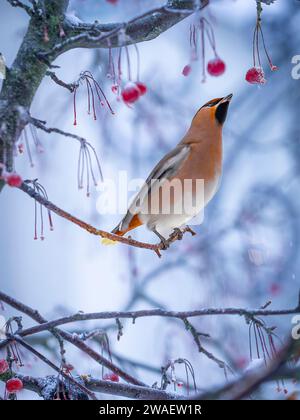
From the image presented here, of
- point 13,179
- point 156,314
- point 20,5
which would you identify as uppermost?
point 20,5

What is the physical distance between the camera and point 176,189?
181 centimetres

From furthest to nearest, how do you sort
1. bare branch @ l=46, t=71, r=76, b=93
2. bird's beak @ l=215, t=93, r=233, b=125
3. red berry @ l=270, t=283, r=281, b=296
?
red berry @ l=270, t=283, r=281, b=296 < bird's beak @ l=215, t=93, r=233, b=125 < bare branch @ l=46, t=71, r=76, b=93

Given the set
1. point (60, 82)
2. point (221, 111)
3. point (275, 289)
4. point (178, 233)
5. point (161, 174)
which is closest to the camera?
point (60, 82)

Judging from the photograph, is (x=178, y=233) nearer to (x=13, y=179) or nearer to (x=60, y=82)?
(x=60, y=82)

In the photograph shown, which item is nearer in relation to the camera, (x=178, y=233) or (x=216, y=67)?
(x=216, y=67)

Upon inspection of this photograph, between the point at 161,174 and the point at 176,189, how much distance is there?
0.28 feet

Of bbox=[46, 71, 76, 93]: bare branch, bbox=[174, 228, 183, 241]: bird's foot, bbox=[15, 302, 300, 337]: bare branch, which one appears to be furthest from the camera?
bbox=[174, 228, 183, 241]: bird's foot

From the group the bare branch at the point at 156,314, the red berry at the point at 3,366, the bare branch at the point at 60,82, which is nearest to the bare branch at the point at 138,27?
the bare branch at the point at 60,82

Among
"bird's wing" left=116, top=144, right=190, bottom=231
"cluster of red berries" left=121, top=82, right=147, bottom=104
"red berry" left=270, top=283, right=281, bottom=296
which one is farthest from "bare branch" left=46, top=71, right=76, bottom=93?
"red berry" left=270, top=283, right=281, bottom=296

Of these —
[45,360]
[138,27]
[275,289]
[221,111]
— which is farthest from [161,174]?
[275,289]

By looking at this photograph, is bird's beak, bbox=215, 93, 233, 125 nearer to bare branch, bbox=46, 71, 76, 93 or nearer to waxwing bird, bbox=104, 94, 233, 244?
waxwing bird, bbox=104, 94, 233, 244

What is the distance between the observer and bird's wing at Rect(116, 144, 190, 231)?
5.92ft
